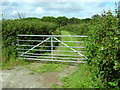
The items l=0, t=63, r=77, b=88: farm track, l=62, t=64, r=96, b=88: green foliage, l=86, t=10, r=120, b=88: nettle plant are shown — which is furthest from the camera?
l=0, t=63, r=77, b=88: farm track

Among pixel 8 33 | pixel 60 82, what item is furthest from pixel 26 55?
pixel 60 82

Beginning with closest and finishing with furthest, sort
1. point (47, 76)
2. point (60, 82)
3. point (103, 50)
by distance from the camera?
point (103, 50) → point (60, 82) → point (47, 76)

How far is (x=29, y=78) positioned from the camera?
207 inches

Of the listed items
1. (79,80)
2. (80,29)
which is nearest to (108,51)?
(79,80)

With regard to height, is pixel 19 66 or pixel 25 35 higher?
pixel 25 35

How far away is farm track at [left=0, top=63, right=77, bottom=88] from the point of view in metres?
4.70

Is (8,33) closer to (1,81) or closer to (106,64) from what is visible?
(1,81)

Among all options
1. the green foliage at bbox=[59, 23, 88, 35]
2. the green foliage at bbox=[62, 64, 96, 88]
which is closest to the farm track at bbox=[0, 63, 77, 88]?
the green foliage at bbox=[62, 64, 96, 88]

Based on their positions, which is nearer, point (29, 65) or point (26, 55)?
point (29, 65)

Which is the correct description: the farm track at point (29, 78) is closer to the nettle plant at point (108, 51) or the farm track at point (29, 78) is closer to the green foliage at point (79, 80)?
the green foliage at point (79, 80)

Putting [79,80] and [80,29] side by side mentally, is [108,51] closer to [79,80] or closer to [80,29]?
[79,80]

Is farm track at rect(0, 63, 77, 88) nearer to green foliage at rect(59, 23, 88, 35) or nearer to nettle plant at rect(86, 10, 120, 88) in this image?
nettle plant at rect(86, 10, 120, 88)

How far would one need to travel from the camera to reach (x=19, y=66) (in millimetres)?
6691

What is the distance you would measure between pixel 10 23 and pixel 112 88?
5.98 m
